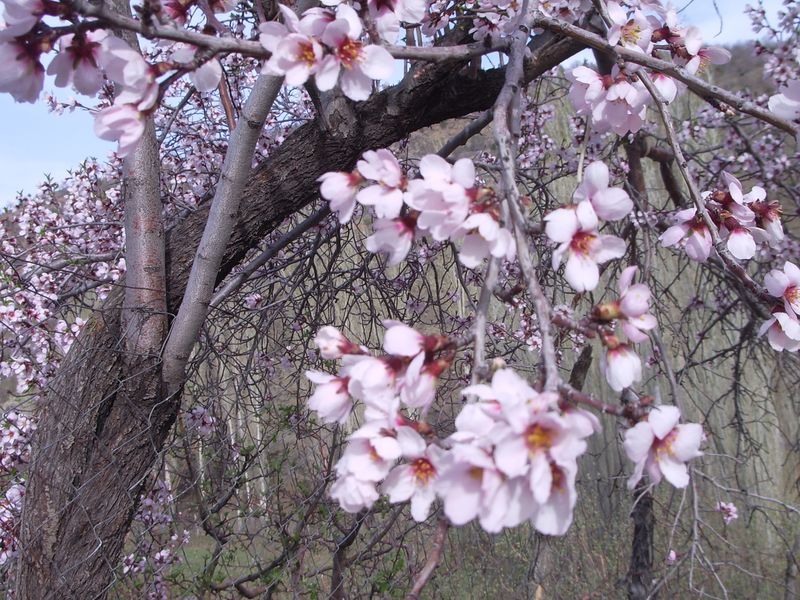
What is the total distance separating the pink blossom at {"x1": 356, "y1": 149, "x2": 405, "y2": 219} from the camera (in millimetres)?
885

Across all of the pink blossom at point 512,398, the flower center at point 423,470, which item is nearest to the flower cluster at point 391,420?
the flower center at point 423,470

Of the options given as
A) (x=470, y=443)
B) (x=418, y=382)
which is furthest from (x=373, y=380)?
(x=470, y=443)

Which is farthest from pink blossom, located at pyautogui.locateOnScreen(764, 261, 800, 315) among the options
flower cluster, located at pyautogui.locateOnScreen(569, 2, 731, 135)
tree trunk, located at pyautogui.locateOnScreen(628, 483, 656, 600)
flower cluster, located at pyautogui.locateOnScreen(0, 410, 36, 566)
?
flower cluster, located at pyautogui.locateOnScreen(0, 410, 36, 566)

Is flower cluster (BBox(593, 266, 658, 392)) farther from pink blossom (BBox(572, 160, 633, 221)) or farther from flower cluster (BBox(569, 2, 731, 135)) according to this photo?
flower cluster (BBox(569, 2, 731, 135))

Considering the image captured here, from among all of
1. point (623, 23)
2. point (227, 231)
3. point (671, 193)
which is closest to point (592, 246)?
point (623, 23)

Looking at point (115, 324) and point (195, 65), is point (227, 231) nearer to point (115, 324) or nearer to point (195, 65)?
point (115, 324)

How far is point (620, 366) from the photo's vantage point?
0.87 metres

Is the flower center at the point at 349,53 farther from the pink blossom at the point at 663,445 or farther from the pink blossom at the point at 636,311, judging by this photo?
the pink blossom at the point at 663,445

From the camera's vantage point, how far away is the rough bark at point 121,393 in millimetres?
1836

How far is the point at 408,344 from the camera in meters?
0.81

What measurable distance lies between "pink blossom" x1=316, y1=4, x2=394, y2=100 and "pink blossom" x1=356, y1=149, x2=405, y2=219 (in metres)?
0.14

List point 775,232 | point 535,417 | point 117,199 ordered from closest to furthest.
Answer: point 535,417 < point 775,232 < point 117,199

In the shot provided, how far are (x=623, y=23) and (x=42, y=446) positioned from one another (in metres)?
1.96

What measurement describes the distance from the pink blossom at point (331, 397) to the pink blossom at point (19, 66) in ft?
2.03
